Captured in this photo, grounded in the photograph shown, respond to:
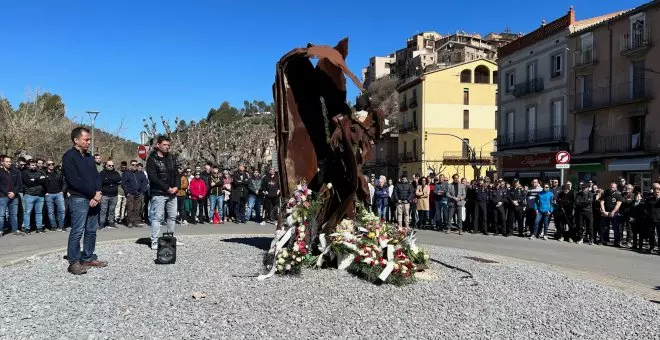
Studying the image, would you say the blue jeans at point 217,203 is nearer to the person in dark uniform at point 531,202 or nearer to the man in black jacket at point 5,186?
the man in black jacket at point 5,186

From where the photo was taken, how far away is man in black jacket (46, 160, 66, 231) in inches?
512

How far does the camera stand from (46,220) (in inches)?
558

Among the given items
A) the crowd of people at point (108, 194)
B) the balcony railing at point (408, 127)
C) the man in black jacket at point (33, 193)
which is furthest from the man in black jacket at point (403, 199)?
the balcony railing at point (408, 127)

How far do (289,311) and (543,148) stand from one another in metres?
33.9

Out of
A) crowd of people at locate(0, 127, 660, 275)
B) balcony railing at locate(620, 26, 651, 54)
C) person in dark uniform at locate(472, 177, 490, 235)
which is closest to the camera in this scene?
crowd of people at locate(0, 127, 660, 275)

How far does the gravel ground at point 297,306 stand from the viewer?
458 cm

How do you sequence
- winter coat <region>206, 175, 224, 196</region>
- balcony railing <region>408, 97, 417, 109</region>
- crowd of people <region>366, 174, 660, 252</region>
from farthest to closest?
balcony railing <region>408, 97, 417, 109</region>, winter coat <region>206, 175, 224, 196</region>, crowd of people <region>366, 174, 660, 252</region>

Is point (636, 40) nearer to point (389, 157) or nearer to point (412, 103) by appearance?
point (412, 103)

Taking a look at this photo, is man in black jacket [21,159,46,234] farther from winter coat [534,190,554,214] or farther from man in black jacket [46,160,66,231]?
winter coat [534,190,554,214]

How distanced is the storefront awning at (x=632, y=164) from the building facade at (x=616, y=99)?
52 millimetres

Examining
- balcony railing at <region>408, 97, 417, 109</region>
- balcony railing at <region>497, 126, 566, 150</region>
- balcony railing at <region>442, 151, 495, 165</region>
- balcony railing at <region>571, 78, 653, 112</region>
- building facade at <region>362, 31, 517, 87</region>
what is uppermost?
building facade at <region>362, 31, 517, 87</region>

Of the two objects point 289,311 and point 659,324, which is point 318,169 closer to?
point 289,311

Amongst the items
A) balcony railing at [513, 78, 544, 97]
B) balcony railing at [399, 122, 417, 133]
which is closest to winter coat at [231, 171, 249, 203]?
balcony railing at [513, 78, 544, 97]

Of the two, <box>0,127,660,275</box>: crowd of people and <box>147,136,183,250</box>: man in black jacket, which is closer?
<box>147,136,183,250</box>: man in black jacket
